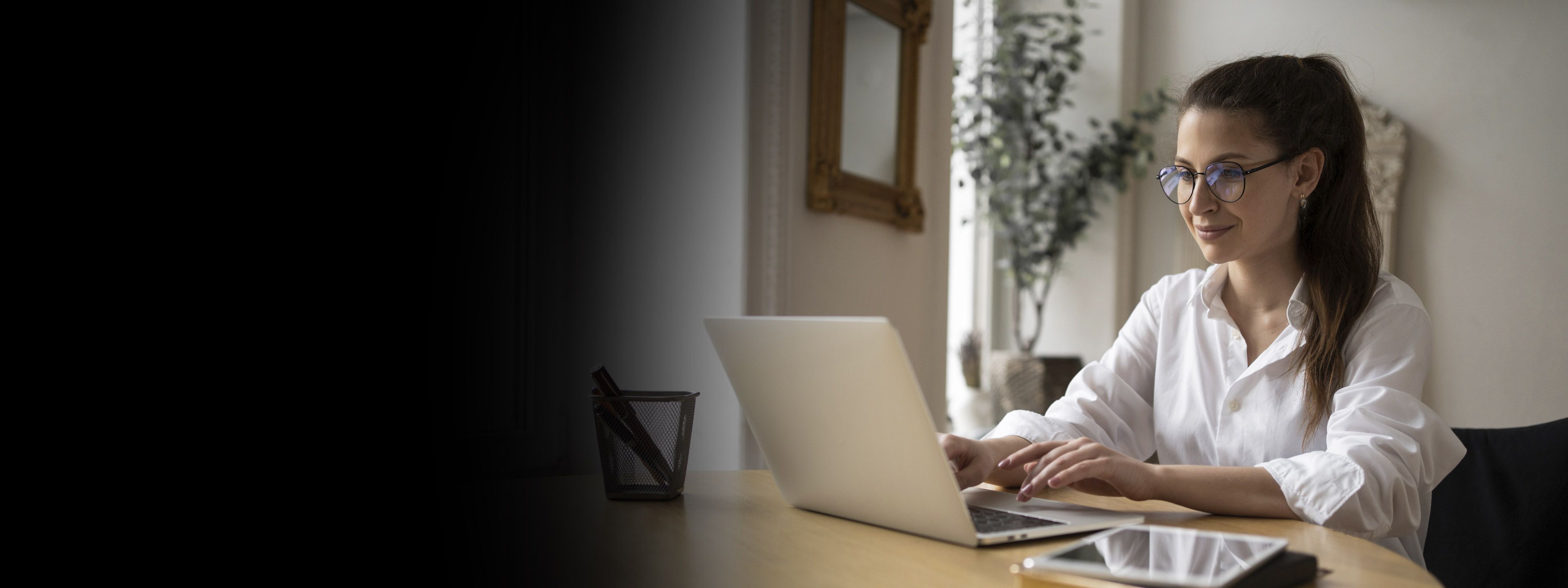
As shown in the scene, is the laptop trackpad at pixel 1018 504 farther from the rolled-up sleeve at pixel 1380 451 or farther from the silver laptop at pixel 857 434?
the rolled-up sleeve at pixel 1380 451

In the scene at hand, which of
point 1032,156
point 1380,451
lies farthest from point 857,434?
point 1032,156

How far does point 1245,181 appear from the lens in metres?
1.28

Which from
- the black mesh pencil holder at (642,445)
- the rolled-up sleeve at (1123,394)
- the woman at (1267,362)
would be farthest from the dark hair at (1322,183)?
the black mesh pencil holder at (642,445)

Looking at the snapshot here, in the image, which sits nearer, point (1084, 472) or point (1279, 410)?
point (1084, 472)

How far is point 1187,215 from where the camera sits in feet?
4.33

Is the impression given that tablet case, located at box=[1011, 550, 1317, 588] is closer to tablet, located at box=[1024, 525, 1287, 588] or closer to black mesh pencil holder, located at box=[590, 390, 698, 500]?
tablet, located at box=[1024, 525, 1287, 588]

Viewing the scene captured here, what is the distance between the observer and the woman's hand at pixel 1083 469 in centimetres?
101

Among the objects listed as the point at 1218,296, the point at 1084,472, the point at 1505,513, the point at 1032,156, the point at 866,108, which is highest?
the point at 1032,156

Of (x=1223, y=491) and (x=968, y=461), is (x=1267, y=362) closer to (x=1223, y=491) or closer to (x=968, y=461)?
(x=1223, y=491)

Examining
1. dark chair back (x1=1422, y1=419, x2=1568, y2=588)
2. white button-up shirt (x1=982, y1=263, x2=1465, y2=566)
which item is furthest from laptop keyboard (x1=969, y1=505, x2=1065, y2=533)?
dark chair back (x1=1422, y1=419, x2=1568, y2=588)

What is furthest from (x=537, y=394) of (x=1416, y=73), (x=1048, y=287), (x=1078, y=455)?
(x=1416, y=73)

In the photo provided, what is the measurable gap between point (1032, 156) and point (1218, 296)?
3.31 metres

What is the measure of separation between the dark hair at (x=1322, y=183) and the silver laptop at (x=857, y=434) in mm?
428

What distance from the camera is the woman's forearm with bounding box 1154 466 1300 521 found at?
1.05m
